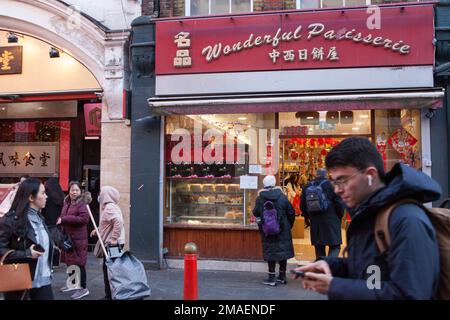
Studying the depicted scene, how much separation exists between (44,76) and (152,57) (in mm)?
3138

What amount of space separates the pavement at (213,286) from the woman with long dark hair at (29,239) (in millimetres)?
2700

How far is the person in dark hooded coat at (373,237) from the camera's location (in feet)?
5.96

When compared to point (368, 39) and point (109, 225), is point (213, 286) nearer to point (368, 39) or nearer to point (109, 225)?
point (109, 225)

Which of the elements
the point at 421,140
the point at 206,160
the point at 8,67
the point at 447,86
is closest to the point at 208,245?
the point at 206,160

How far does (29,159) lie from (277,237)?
7.29m

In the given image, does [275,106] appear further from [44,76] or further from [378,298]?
[378,298]

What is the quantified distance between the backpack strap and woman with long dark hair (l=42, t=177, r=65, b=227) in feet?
24.5

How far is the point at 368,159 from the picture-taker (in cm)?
216

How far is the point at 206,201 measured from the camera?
9.29 m

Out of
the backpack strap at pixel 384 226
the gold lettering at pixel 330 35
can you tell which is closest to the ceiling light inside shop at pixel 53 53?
the gold lettering at pixel 330 35

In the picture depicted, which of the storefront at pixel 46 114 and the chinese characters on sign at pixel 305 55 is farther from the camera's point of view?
the storefront at pixel 46 114

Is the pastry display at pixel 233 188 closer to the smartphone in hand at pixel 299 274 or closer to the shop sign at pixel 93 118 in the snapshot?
the shop sign at pixel 93 118

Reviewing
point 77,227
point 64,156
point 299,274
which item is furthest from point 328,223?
point 64,156

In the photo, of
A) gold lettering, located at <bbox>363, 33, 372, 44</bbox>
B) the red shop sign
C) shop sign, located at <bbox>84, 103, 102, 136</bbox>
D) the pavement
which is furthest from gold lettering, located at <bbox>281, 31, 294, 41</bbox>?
the pavement
